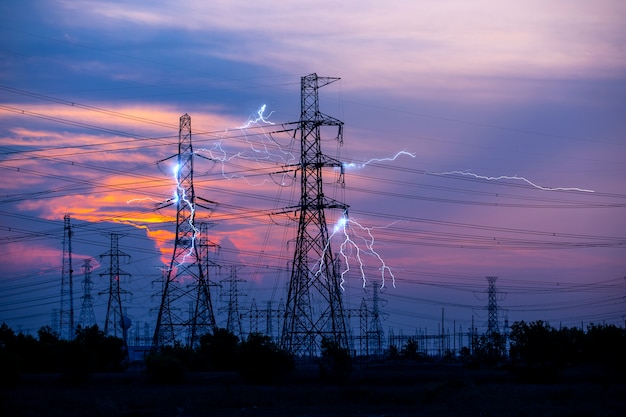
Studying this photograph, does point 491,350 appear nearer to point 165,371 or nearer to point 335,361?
point 335,361

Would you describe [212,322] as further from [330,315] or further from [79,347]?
[330,315]

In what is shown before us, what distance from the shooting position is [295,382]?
72.9 metres

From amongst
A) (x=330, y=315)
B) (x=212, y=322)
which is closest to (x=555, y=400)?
(x=330, y=315)

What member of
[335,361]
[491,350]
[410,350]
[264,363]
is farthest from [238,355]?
[410,350]

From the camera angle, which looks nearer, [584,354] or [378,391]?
[378,391]

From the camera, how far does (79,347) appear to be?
243 ft

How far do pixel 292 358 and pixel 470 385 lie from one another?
15.9 metres

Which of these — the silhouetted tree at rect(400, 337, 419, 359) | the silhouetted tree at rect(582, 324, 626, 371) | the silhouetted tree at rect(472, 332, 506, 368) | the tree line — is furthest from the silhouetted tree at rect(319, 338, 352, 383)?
the silhouetted tree at rect(400, 337, 419, 359)

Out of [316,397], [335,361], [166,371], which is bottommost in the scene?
[316,397]

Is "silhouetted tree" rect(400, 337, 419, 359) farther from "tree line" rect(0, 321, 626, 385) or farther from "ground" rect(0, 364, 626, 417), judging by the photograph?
"ground" rect(0, 364, 626, 417)

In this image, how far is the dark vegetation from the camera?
5734 cm

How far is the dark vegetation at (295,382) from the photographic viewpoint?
57344mm

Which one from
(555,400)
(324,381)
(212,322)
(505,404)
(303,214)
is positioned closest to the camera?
(505,404)

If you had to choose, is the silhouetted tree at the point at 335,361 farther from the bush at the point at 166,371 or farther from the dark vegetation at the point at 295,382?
the bush at the point at 166,371
